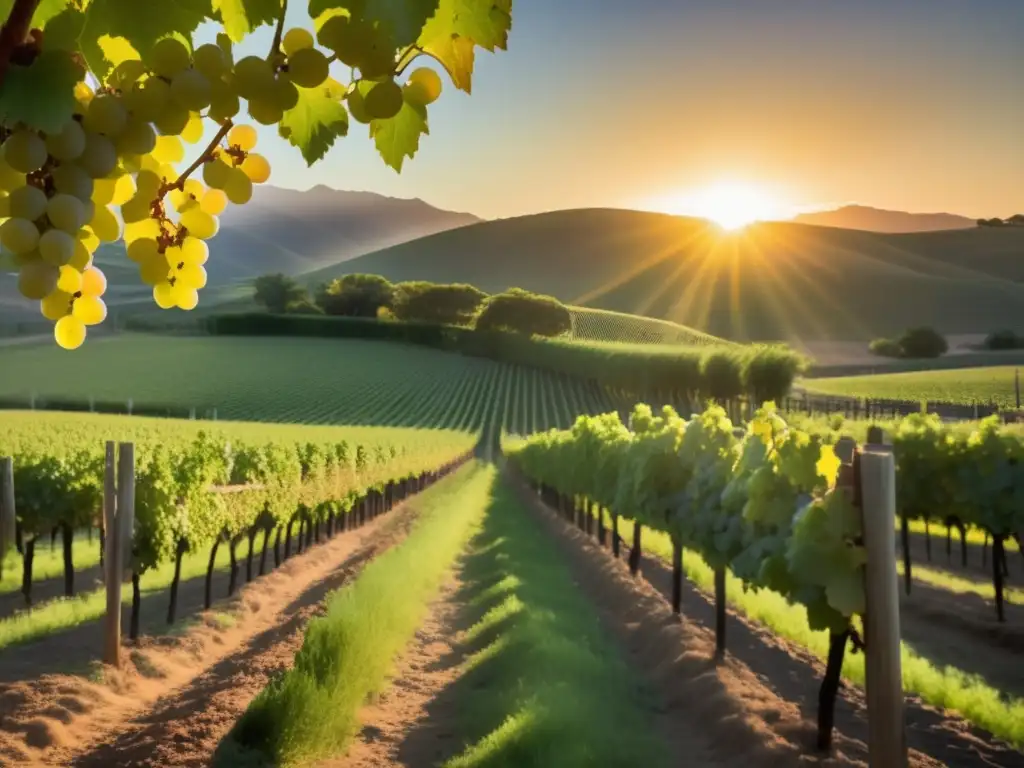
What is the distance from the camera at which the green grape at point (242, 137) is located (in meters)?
0.87

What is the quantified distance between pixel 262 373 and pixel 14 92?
62560 millimetres

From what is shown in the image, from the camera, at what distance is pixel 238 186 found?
878mm

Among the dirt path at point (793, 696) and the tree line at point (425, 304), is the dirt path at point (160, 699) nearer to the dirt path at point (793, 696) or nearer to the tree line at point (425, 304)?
the dirt path at point (793, 696)

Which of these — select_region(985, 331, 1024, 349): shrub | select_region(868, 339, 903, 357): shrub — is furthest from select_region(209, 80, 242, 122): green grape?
select_region(985, 331, 1024, 349): shrub

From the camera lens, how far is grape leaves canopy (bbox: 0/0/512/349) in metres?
0.69

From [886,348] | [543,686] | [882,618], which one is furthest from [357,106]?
[886,348]

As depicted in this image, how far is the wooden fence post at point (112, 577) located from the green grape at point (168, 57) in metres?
7.83

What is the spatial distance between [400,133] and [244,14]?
191 mm

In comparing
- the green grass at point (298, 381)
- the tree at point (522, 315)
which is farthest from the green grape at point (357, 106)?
the tree at point (522, 315)

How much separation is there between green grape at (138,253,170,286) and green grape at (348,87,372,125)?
0.86 ft

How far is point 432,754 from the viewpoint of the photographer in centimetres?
614

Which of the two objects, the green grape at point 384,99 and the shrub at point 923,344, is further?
the shrub at point 923,344

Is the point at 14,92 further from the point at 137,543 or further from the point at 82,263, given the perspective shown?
the point at 137,543

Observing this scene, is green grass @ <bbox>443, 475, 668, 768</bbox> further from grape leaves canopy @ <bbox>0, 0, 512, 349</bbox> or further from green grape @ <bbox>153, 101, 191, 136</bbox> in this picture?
green grape @ <bbox>153, 101, 191, 136</bbox>
